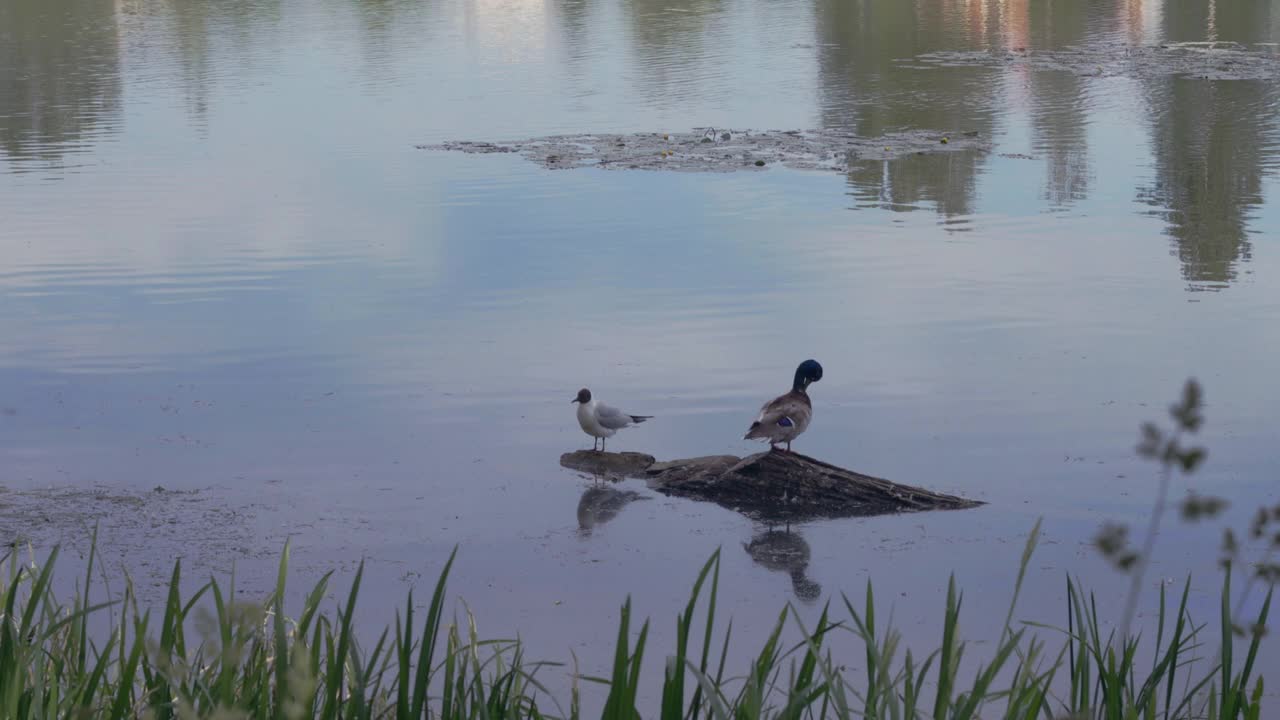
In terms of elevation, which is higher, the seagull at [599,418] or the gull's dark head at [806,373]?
the gull's dark head at [806,373]

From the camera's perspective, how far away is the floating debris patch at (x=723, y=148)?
2125 centimetres

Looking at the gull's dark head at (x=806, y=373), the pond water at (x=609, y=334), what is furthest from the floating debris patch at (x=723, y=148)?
the gull's dark head at (x=806, y=373)

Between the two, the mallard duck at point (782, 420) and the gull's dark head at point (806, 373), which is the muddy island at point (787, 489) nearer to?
the mallard duck at point (782, 420)

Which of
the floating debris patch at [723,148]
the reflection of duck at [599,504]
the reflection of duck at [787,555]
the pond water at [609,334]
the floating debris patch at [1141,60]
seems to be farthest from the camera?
the floating debris patch at [1141,60]

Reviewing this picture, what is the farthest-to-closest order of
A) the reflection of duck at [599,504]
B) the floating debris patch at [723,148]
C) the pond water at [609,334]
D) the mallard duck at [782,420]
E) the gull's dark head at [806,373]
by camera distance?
the floating debris patch at [723,148] → the gull's dark head at [806,373] → the mallard duck at [782,420] → the reflection of duck at [599,504] → the pond water at [609,334]

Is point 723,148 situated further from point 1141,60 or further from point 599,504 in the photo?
point 1141,60

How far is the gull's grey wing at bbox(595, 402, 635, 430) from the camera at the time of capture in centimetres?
958

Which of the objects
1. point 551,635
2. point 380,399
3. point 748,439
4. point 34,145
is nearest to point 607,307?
point 380,399

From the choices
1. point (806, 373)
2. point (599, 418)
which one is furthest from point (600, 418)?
point (806, 373)

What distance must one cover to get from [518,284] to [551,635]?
25.1 ft

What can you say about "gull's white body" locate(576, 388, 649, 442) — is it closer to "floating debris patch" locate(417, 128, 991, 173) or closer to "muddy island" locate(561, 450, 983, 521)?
"muddy island" locate(561, 450, 983, 521)

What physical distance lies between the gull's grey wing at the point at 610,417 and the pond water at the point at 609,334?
37cm

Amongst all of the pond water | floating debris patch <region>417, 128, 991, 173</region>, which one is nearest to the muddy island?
the pond water

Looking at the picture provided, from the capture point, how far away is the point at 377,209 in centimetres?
1825
